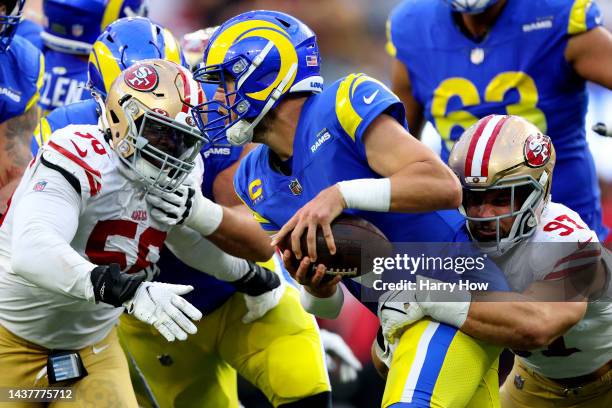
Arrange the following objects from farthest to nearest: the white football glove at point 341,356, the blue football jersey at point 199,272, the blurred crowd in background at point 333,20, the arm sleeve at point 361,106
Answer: the blurred crowd in background at point 333,20, the white football glove at point 341,356, the blue football jersey at point 199,272, the arm sleeve at point 361,106

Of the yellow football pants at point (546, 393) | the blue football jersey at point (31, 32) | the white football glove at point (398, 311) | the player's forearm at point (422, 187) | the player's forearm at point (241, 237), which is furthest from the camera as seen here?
the blue football jersey at point (31, 32)

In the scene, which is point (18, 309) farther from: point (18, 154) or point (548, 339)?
point (548, 339)

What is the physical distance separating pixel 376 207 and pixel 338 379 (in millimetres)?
2453

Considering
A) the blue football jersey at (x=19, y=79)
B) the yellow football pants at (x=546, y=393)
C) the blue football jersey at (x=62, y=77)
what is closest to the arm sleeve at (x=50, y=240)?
the blue football jersey at (x=19, y=79)

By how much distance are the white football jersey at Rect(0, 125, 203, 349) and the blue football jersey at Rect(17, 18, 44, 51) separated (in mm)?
2034

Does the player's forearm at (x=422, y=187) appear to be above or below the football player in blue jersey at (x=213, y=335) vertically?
above

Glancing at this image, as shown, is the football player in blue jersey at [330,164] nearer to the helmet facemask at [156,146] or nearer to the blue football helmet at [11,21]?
the helmet facemask at [156,146]

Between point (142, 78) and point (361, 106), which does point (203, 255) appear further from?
point (361, 106)

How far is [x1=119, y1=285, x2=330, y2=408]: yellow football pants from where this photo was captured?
4402mm

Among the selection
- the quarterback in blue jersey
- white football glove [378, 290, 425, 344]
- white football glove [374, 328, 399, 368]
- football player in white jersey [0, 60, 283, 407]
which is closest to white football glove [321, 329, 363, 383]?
the quarterback in blue jersey

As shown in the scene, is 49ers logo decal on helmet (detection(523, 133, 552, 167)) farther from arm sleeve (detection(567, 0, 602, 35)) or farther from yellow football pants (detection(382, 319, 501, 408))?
arm sleeve (detection(567, 0, 602, 35))

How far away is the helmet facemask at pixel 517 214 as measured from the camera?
363 centimetres

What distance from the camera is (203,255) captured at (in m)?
4.21

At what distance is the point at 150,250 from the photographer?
3904mm
